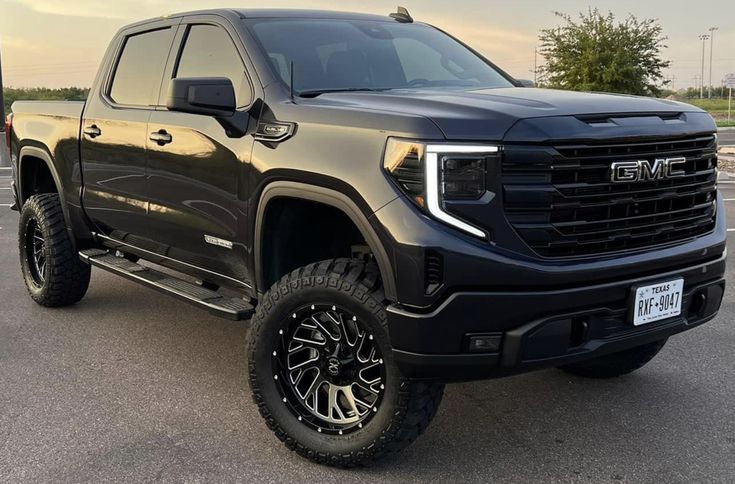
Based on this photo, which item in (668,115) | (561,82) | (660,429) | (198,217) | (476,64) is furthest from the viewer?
(561,82)

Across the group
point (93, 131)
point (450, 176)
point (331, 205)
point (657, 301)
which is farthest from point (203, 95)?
point (657, 301)

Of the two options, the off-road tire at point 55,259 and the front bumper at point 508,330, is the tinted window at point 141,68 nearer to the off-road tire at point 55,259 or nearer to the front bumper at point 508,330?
the off-road tire at point 55,259

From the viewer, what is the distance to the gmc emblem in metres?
3.10

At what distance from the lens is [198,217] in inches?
162

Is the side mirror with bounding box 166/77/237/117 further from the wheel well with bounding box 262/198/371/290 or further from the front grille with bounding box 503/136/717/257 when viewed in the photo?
the front grille with bounding box 503/136/717/257

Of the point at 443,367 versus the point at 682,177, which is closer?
the point at 443,367

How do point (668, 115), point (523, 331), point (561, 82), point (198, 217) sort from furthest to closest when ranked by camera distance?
point (561, 82)
point (198, 217)
point (668, 115)
point (523, 331)

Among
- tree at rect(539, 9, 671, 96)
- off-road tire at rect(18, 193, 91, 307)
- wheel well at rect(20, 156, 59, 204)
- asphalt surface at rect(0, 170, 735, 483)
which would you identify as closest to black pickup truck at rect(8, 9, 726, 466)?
asphalt surface at rect(0, 170, 735, 483)

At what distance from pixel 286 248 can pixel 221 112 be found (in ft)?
2.36

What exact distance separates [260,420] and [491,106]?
1892mm

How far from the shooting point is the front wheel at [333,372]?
10.3 ft

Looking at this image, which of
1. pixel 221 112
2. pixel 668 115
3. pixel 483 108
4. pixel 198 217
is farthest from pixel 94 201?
pixel 668 115

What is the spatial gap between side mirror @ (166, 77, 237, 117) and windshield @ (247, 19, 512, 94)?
298 mm

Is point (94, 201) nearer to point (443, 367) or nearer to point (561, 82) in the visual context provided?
point (443, 367)
